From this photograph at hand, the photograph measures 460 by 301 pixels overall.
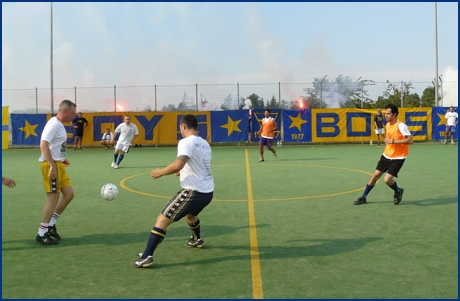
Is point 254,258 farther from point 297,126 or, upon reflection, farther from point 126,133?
point 297,126

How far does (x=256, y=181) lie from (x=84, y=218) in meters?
5.58

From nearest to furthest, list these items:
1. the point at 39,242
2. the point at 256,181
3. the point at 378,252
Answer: the point at 378,252, the point at 39,242, the point at 256,181

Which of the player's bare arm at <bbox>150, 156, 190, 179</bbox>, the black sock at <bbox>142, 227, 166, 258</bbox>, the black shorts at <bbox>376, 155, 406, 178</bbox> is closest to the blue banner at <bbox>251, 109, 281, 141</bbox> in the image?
the black shorts at <bbox>376, 155, 406, 178</bbox>

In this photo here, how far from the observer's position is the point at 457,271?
5.30 metres

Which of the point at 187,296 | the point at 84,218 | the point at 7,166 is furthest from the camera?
the point at 7,166

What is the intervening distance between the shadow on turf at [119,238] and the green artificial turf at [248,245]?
0.02 meters

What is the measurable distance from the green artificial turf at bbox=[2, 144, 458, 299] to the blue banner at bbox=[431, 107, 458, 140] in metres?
17.5

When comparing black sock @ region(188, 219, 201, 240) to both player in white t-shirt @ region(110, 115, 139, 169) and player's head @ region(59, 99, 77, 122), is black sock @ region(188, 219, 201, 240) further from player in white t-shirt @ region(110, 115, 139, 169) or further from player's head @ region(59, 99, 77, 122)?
player in white t-shirt @ region(110, 115, 139, 169)

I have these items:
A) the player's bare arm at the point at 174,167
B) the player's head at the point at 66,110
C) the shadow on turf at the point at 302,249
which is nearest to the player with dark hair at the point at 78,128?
the player's head at the point at 66,110

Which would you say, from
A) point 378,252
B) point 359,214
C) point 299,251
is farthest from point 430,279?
point 359,214

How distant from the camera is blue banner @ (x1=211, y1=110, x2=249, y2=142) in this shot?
28.2m

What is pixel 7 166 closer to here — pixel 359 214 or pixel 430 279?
pixel 359 214

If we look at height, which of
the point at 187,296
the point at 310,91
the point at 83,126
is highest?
the point at 310,91

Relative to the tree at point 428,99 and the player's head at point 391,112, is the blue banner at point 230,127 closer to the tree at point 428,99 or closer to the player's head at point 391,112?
the tree at point 428,99
